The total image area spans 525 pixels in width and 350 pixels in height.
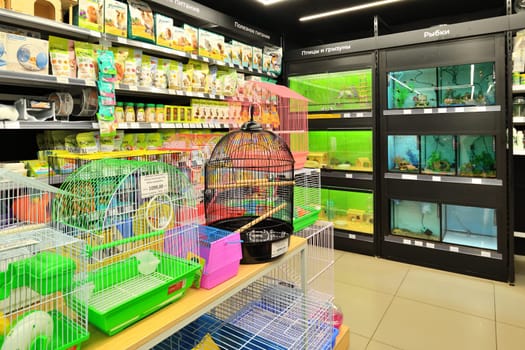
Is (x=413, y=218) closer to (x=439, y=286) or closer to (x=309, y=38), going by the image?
(x=439, y=286)

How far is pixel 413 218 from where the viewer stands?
3871 millimetres

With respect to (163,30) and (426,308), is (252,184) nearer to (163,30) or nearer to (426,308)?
(163,30)

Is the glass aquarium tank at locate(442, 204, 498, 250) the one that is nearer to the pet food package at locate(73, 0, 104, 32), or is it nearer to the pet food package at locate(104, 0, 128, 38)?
the pet food package at locate(104, 0, 128, 38)

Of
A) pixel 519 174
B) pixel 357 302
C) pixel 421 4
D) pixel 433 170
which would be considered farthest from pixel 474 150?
pixel 357 302

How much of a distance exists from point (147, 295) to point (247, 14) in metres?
3.80

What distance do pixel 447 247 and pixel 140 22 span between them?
3408 mm

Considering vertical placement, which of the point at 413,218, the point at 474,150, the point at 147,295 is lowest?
the point at 413,218

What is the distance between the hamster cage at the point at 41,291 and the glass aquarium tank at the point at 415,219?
3.48 m

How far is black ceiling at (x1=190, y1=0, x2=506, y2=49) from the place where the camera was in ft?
12.6

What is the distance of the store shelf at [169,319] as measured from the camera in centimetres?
94

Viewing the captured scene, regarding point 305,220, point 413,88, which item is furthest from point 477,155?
point 305,220

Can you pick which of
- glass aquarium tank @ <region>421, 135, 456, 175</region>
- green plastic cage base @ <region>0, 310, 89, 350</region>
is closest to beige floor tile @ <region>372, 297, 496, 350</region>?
glass aquarium tank @ <region>421, 135, 456, 175</region>

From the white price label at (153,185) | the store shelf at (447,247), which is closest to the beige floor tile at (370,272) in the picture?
the store shelf at (447,247)

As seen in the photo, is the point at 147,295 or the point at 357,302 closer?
the point at 147,295
